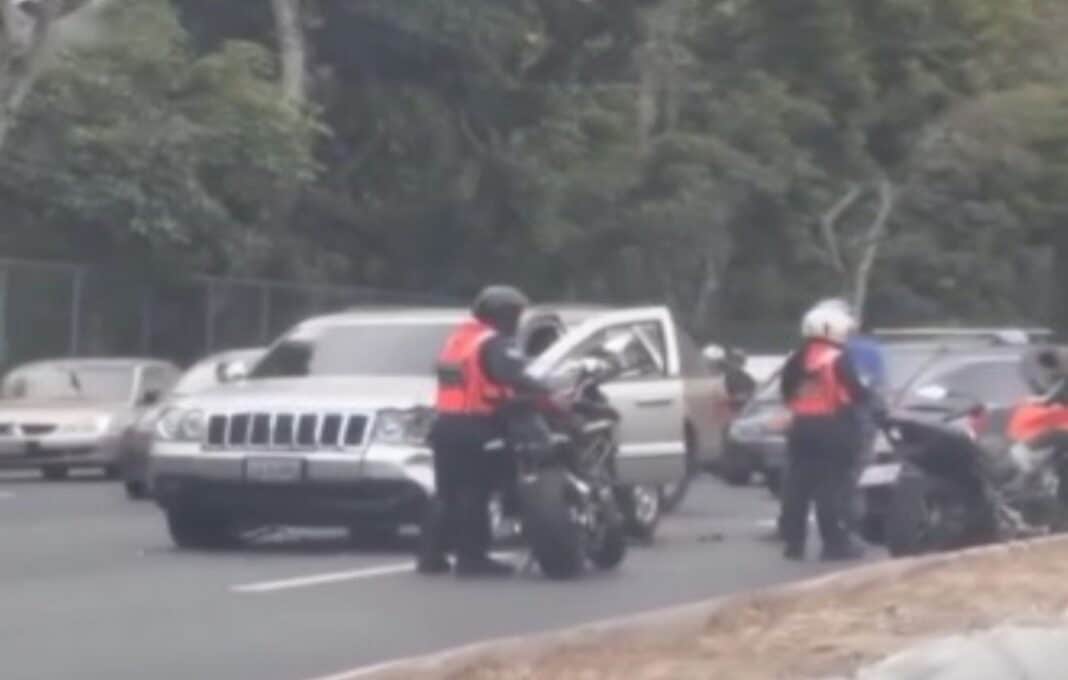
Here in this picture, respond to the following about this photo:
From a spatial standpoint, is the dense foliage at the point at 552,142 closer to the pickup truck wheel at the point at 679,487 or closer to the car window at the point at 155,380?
the car window at the point at 155,380

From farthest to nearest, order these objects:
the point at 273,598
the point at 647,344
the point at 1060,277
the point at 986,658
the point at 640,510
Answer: the point at 1060,277 < the point at 647,344 < the point at 640,510 < the point at 273,598 < the point at 986,658

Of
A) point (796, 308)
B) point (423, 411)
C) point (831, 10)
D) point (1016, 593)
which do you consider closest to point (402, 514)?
point (423, 411)

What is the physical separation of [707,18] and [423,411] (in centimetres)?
3335

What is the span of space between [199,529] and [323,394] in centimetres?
133

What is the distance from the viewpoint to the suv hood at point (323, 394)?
928 inches

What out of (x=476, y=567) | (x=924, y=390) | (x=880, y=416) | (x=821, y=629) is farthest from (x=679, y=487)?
(x=821, y=629)

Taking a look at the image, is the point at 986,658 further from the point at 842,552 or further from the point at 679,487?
the point at 679,487

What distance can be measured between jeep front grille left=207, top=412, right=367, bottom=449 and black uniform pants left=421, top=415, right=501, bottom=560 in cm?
167

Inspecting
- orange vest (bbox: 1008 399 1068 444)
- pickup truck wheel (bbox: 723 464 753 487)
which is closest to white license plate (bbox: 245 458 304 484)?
orange vest (bbox: 1008 399 1068 444)

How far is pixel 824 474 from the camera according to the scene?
2372 centimetres

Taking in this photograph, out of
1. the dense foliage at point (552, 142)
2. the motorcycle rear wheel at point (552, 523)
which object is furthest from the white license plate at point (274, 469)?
the dense foliage at point (552, 142)

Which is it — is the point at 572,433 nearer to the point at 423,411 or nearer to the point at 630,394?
the point at 423,411

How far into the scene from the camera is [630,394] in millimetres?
26453

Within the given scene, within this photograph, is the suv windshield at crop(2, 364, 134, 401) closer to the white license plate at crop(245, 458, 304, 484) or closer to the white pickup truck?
the white pickup truck
